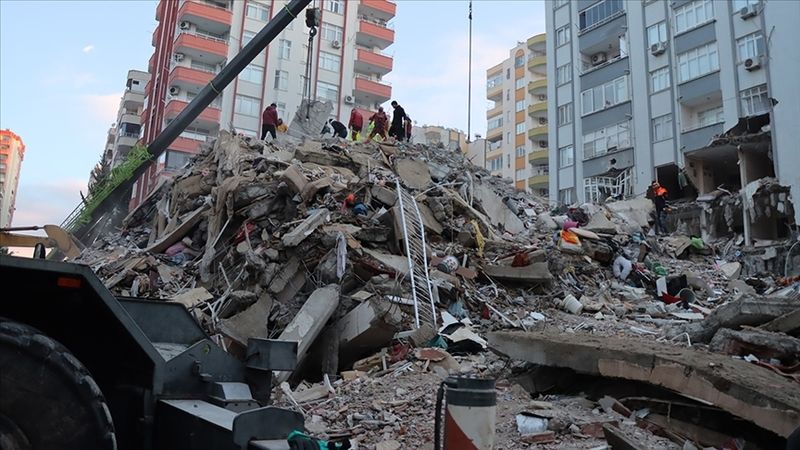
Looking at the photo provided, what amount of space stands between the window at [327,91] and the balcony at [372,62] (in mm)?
2585

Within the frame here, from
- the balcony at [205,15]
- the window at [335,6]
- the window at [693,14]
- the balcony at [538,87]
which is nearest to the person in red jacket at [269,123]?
the window at [693,14]

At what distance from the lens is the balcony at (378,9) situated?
146 feet

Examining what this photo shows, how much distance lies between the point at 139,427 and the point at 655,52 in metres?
28.5

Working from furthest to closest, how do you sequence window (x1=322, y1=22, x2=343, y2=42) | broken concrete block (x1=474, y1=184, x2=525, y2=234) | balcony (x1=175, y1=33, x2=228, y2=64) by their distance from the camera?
window (x1=322, y1=22, x2=343, y2=42) → balcony (x1=175, y1=33, x2=228, y2=64) → broken concrete block (x1=474, y1=184, x2=525, y2=234)

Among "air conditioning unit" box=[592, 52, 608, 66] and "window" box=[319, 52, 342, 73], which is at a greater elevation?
"window" box=[319, 52, 342, 73]

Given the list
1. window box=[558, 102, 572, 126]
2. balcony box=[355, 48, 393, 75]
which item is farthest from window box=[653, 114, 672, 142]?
balcony box=[355, 48, 393, 75]

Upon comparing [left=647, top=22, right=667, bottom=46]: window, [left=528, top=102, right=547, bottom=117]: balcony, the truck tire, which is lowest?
the truck tire

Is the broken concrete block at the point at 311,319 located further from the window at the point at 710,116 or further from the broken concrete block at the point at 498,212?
the window at the point at 710,116

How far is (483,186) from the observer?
12.9 m

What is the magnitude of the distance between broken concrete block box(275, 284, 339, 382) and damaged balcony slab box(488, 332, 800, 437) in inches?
94.1

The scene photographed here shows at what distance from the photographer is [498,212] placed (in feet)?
40.3

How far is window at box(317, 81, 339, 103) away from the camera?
40812 millimetres

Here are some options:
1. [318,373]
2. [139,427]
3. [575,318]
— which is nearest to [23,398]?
[139,427]

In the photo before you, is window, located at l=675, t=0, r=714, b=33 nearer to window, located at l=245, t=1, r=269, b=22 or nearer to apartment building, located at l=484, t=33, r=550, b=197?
apartment building, located at l=484, t=33, r=550, b=197
